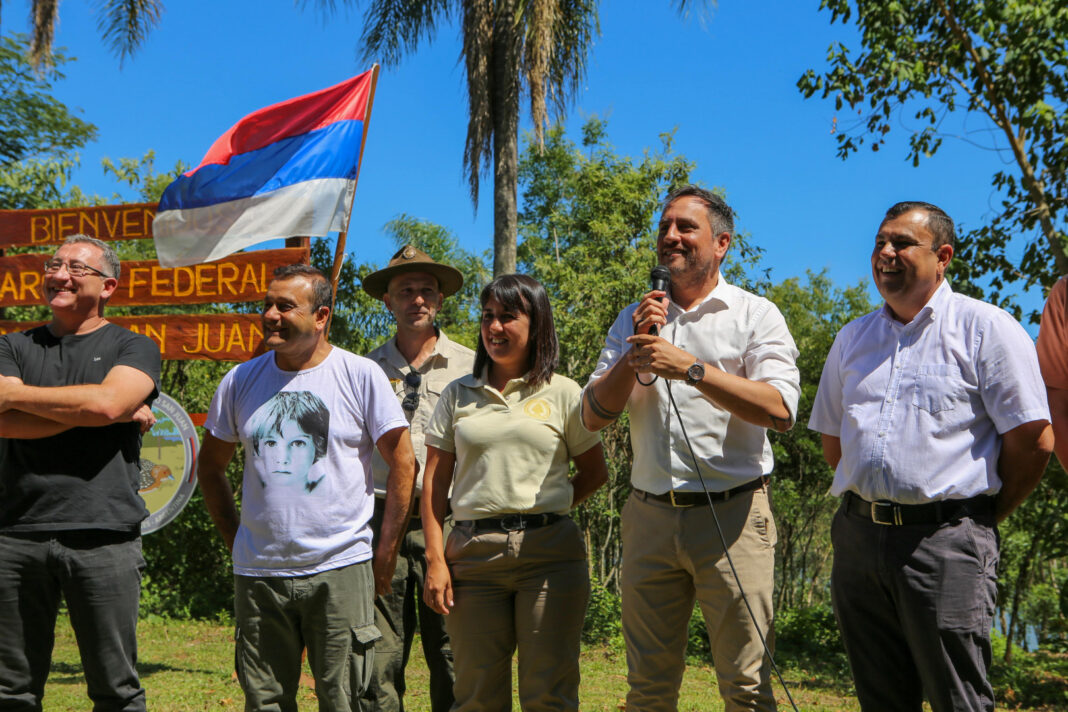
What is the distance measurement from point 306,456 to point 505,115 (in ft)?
34.2

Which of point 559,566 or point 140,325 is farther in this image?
point 140,325

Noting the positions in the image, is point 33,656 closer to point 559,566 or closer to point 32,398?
point 32,398

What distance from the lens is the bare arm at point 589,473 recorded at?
3883mm

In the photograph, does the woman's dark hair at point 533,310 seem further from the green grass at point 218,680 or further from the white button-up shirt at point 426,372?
the green grass at point 218,680

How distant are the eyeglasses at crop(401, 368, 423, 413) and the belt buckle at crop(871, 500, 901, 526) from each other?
7.93 feet

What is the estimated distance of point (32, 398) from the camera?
136 inches

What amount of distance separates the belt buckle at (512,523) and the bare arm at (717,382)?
2.41 ft

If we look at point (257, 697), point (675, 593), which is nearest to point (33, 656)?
point (257, 697)

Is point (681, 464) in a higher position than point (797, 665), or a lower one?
higher

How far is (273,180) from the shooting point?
686cm

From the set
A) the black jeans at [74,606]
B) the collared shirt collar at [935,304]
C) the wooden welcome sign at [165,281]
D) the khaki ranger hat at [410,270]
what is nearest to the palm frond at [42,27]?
the wooden welcome sign at [165,281]

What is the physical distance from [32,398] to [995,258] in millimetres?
9259

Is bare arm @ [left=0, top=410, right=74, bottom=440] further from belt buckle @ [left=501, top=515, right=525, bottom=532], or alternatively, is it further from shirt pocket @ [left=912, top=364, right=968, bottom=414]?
shirt pocket @ [left=912, top=364, right=968, bottom=414]

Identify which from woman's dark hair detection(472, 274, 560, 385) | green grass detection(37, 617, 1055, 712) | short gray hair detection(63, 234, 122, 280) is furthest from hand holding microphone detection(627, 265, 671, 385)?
green grass detection(37, 617, 1055, 712)
